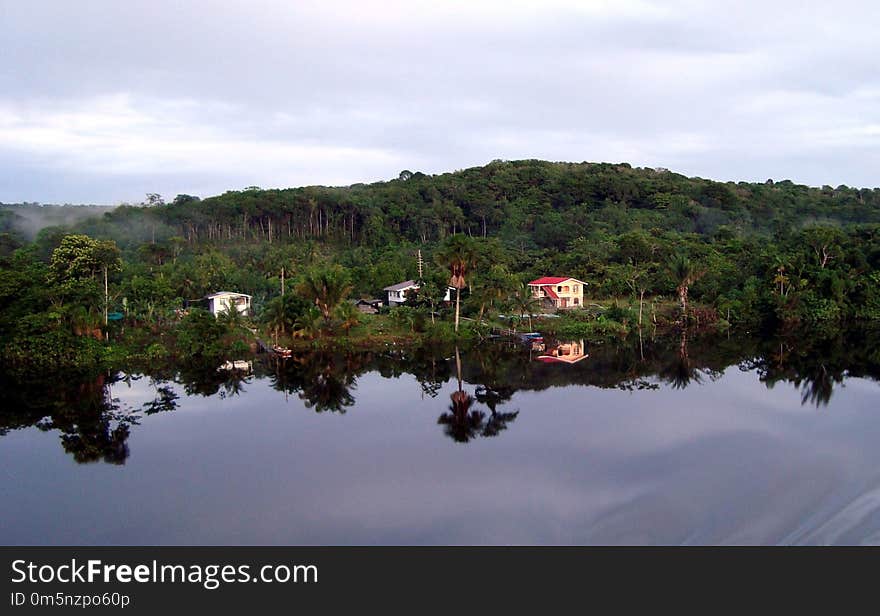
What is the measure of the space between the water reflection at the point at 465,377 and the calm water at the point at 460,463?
0.14 meters

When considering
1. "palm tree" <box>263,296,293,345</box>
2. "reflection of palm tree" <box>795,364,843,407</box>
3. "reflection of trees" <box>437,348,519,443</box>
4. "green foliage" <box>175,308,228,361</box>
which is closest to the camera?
"reflection of trees" <box>437,348,519,443</box>

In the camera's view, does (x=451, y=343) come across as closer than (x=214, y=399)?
No

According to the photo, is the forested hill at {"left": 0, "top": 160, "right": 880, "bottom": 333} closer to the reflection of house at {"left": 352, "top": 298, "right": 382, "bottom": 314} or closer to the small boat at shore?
the reflection of house at {"left": 352, "top": 298, "right": 382, "bottom": 314}

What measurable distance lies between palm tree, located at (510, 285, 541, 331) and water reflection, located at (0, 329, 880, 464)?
3.15m

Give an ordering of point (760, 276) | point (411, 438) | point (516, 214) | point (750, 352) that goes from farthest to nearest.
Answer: point (516, 214)
point (760, 276)
point (750, 352)
point (411, 438)

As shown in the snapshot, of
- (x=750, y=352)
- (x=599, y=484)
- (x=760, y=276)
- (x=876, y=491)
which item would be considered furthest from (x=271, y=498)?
(x=760, y=276)

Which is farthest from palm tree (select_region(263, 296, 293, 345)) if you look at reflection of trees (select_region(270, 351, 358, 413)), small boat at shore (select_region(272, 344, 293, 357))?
reflection of trees (select_region(270, 351, 358, 413))

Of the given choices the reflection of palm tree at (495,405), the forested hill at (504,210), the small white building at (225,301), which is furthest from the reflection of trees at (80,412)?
the forested hill at (504,210)

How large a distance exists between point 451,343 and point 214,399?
14585 millimetres

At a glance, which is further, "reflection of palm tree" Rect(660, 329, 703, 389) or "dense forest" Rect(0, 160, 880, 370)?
"dense forest" Rect(0, 160, 880, 370)

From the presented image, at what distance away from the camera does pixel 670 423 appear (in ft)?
68.6

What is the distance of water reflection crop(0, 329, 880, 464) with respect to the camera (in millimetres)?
21766

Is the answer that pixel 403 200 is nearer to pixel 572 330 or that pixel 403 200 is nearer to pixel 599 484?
pixel 572 330

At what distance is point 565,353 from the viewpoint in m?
33.8
